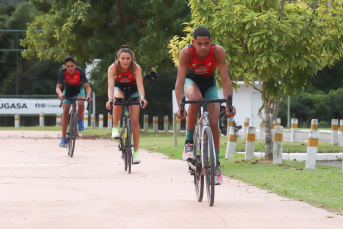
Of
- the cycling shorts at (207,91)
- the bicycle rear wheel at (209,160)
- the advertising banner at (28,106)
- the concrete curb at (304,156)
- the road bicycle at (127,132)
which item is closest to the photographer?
the bicycle rear wheel at (209,160)

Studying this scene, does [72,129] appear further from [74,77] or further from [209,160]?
[209,160]

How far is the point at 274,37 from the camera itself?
373 inches

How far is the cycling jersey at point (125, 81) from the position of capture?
953 centimetres

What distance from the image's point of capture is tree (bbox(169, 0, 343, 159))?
9.62 metres

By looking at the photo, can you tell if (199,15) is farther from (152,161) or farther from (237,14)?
(152,161)

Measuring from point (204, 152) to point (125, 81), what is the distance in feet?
12.1

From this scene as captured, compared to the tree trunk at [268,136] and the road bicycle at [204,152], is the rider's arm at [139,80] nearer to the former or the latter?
the road bicycle at [204,152]

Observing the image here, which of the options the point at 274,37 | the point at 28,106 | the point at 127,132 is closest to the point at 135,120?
the point at 127,132

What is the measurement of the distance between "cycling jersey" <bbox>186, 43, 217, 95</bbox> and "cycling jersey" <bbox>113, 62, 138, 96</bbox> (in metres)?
2.91

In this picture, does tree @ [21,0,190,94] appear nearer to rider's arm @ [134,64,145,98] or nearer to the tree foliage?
rider's arm @ [134,64,145,98]

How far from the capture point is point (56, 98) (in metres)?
34.5

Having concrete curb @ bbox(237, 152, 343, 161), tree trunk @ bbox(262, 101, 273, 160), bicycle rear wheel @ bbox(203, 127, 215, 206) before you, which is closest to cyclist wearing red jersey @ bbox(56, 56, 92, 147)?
tree trunk @ bbox(262, 101, 273, 160)

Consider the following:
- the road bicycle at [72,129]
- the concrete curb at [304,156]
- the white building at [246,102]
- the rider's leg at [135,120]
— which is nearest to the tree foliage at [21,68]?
the white building at [246,102]

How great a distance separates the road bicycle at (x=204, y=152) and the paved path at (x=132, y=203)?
8.7 inches
